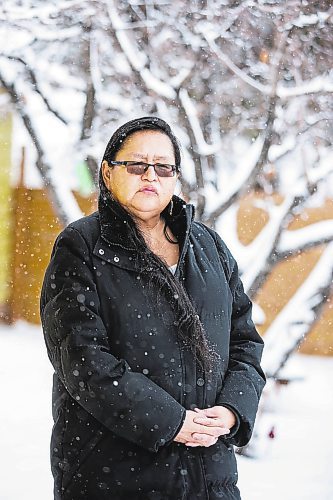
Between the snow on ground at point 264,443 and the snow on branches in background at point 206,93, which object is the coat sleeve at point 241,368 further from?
the snow on branches in background at point 206,93

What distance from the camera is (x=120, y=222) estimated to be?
1.35m

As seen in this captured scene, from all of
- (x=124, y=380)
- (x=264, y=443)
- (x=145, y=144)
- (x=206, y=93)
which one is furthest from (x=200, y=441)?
(x=206, y=93)

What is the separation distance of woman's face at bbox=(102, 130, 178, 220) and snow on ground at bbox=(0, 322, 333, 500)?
63.8 inches

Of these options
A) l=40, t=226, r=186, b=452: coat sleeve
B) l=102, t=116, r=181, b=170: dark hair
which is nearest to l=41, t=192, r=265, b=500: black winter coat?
l=40, t=226, r=186, b=452: coat sleeve

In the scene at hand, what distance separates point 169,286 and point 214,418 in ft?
0.80

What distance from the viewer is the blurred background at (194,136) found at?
297 centimetres

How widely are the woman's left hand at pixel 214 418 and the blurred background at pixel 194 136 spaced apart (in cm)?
169

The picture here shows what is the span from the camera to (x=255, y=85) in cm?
303

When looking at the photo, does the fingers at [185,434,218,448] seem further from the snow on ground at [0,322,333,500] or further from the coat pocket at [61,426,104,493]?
the snow on ground at [0,322,333,500]

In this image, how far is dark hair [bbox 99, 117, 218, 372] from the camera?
129cm

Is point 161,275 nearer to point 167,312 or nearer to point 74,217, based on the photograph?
point 167,312

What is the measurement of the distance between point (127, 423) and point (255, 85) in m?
2.10

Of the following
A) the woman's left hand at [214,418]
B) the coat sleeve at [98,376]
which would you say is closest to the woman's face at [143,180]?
the coat sleeve at [98,376]

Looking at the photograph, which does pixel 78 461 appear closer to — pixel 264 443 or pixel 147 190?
pixel 147 190
